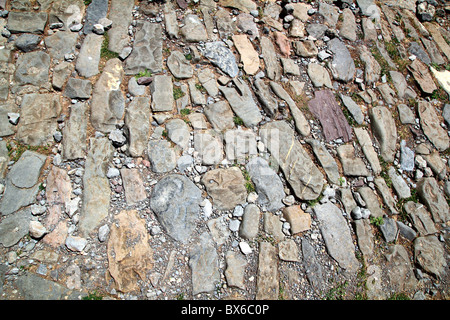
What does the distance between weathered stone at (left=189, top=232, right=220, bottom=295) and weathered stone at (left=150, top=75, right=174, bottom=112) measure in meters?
1.57

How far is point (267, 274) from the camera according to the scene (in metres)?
3.04

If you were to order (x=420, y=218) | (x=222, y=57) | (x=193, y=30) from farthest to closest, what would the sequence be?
(x=193, y=30) < (x=222, y=57) < (x=420, y=218)

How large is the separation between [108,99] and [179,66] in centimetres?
97

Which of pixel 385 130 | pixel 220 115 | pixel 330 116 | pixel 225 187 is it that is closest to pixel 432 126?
pixel 385 130

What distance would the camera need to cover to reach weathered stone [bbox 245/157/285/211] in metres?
3.40

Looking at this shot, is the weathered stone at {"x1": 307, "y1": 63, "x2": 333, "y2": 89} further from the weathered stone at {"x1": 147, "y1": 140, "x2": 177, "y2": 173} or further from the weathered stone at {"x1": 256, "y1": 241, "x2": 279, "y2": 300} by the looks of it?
the weathered stone at {"x1": 256, "y1": 241, "x2": 279, "y2": 300}

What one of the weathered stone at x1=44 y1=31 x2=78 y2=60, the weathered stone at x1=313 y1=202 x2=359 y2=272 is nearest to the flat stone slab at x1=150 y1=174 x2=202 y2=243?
the weathered stone at x1=313 y1=202 x2=359 y2=272

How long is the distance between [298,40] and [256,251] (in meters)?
3.16

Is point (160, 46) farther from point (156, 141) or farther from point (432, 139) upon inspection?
point (432, 139)

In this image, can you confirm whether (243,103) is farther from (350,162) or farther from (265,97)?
(350,162)

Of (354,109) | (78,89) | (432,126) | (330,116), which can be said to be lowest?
(78,89)

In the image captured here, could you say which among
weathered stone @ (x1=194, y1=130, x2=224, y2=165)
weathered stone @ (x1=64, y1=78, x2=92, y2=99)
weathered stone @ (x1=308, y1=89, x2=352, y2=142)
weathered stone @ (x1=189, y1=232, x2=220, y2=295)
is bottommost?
weathered stone @ (x1=189, y1=232, x2=220, y2=295)

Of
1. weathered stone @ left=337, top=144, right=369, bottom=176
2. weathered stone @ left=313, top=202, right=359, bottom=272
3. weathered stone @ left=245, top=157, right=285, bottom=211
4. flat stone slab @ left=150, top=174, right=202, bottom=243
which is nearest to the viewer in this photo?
flat stone slab @ left=150, top=174, right=202, bottom=243

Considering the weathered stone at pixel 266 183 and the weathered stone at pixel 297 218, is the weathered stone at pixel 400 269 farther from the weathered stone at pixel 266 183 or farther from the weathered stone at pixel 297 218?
the weathered stone at pixel 266 183
